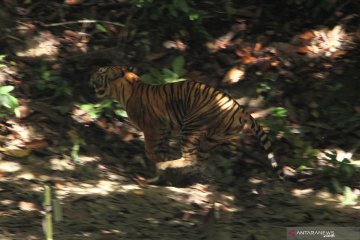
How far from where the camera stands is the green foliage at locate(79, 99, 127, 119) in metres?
6.62

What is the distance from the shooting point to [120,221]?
505cm

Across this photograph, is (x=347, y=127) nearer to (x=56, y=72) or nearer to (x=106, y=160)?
(x=106, y=160)

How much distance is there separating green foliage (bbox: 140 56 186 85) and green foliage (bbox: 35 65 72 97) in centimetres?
86

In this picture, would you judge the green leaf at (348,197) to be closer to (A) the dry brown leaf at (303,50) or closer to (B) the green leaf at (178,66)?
(B) the green leaf at (178,66)

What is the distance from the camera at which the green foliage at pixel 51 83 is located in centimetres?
691

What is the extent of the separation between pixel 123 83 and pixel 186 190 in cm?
121

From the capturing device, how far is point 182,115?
6.09 metres

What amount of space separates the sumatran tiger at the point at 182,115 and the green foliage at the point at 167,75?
669mm

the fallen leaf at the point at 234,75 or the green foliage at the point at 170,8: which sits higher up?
the green foliage at the point at 170,8

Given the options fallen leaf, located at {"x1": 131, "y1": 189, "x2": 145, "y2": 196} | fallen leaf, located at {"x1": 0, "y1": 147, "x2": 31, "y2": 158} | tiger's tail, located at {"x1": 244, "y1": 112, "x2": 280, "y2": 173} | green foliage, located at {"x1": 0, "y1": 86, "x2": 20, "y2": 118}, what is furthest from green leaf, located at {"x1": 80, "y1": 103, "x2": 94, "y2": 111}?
tiger's tail, located at {"x1": 244, "y1": 112, "x2": 280, "y2": 173}

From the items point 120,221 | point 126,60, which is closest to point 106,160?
point 120,221

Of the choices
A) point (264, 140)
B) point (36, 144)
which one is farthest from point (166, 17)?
point (36, 144)

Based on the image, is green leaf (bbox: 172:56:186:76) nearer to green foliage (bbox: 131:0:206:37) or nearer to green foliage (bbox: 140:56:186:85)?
green foliage (bbox: 140:56:186:85)

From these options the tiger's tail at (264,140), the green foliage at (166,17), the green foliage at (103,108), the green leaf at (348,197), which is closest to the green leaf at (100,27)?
the green foliage at (166,17)
